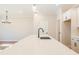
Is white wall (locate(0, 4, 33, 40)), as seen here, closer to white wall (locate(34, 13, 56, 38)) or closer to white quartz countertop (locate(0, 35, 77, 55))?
white wall (locate(34, 13, 56, 38))

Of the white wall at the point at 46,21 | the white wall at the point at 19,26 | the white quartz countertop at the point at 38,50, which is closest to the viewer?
the white quartz countertop at the point at 38,50

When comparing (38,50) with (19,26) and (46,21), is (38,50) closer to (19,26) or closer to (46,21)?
(19,26)

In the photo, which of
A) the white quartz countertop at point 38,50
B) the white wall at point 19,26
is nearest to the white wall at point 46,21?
the white wall at point 19,26

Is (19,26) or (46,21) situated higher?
(46,21)

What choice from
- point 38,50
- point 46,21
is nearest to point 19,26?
point 46,21

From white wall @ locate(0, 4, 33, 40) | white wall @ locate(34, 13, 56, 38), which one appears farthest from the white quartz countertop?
white wall @ locate(34, 13, 56, 38)

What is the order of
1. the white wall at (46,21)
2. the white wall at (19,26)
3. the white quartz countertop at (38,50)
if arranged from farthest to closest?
the white wall at (46,21) < the white wall at (19,26) < the white quartz countertop at (38,50)

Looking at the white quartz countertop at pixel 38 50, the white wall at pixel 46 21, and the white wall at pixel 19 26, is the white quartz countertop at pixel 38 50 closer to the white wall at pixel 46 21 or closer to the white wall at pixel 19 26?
the white wall at pixel 19 26

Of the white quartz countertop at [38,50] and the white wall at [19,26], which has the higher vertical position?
the white wall at [19,26]
